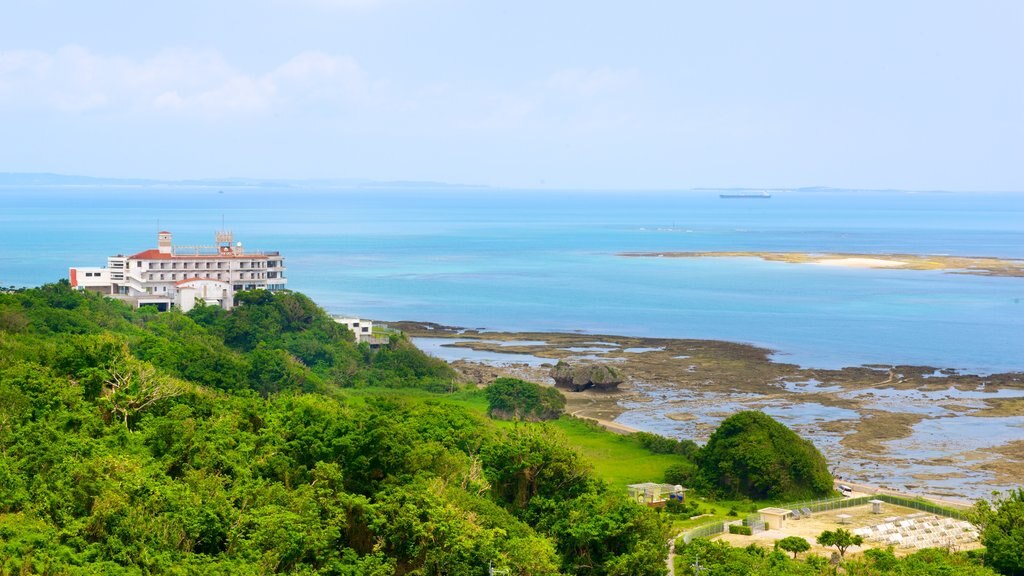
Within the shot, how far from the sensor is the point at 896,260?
392 feet

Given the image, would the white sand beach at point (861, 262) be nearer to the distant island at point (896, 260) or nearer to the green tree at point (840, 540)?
the distant island at point (896, 260)

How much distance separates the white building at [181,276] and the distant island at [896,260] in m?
66.1

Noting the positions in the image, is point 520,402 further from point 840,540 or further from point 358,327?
point 840,540

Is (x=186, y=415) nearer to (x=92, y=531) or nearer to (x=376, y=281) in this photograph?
(x=92, y=531)

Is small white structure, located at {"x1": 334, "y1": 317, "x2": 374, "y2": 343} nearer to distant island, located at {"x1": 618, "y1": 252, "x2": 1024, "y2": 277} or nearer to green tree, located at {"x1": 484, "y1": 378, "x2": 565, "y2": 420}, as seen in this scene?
green tree, located at {"x1": 484, "y1": 378, "x2": 565, "y2": 420}

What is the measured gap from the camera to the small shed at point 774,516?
31047mm

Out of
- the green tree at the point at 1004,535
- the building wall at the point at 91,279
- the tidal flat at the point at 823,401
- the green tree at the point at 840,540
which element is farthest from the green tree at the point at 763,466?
the building wall at the point at 91,279

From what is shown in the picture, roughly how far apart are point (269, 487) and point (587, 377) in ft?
109

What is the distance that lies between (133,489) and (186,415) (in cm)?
680

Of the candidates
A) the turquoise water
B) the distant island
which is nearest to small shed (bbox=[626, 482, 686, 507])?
the turquoise water

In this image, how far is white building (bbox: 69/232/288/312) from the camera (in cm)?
6288

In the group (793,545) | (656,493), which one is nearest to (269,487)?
(793,545)

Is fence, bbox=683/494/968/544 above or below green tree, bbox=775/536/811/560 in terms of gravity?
below

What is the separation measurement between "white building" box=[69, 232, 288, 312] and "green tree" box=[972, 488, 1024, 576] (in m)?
43.8
